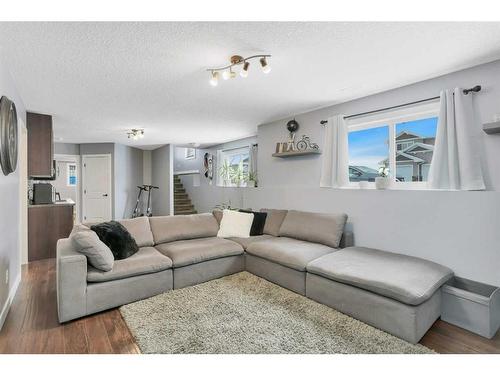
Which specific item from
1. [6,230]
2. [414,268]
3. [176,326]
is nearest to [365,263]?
[414,268]

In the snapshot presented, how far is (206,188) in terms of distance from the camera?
7.21m

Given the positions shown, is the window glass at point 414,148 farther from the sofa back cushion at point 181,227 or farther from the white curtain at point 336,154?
the sofa back cushion at point 181,227

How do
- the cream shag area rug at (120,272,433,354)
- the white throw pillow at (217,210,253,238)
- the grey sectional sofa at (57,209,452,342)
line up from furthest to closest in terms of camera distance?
the white throw pillow at (217,210,253,238), the grey sectional sofa at (57,209,452,342), the cream shag area rug at (120,272,433,354)

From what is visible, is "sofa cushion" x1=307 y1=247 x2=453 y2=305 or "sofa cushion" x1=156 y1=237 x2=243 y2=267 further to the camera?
"sofa cushion" x1=156 y1=237 x2=243 y2=267

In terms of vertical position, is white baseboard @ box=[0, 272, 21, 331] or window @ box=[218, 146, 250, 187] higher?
window @ box=[218, 146, 250, 187]

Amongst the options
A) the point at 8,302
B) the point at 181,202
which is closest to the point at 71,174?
the point at 181,202

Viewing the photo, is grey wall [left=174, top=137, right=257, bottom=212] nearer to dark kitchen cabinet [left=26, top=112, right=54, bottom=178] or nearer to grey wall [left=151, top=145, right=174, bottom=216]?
grey wall [left=151, top=145, right=174, bottom=216]

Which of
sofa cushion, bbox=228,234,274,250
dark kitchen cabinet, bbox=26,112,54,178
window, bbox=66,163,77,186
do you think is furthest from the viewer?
window, bbox=66,163,77,186

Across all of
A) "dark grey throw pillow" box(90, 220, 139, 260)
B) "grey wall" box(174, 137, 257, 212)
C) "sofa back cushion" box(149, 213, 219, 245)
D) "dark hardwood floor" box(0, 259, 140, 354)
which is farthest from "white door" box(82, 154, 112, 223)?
"dark grey throw pillow" box(90, 220, 139, 260)

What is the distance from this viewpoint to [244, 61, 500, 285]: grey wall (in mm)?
2271

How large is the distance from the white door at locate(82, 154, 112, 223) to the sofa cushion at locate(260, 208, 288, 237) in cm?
525

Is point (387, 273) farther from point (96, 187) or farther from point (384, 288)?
point (96, 187)
